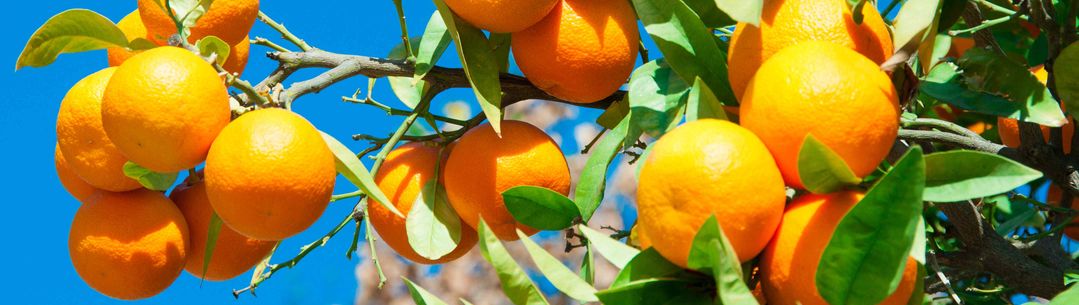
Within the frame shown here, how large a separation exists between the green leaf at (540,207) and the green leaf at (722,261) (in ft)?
0.76

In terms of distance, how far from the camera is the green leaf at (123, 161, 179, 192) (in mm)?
803

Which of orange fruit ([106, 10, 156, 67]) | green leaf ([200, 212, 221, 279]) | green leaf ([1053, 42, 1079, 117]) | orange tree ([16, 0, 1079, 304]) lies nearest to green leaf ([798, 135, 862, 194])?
orange tree ([16, 0, 1079, 304])

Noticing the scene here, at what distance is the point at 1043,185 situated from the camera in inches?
46.3

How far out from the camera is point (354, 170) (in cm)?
72

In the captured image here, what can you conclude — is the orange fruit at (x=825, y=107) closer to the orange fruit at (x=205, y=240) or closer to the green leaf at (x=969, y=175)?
the green leaf at (x=969, y=175)

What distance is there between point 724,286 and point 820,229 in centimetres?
8

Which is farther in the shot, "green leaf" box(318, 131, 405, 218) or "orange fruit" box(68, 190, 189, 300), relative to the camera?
"orange fruit" box(68, 190, 189, 300)

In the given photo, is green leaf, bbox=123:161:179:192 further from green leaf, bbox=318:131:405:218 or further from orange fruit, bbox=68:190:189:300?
green leaf, bbox=318:131:405:218

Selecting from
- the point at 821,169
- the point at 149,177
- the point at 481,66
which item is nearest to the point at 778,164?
the point at 821,169

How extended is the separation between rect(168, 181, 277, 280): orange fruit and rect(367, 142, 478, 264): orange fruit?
105mm

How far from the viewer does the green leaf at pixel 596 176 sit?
760mm

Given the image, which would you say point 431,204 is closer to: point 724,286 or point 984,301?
point 724,286

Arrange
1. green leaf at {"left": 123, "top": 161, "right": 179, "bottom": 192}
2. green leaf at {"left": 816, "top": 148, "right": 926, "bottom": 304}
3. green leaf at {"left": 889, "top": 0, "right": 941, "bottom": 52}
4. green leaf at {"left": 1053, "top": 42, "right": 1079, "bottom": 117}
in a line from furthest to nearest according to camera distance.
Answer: green leaf at {"left": 123, "top": 161, "right": 179, "bottom": 192}
green leaf at {"left": 1053, "top": 42, "right": 1079, "bottom": 117}
green leaf at {"left": 889, "top": 0, "right": 941, "bottom": 52}
green leaf at {"left": 816, "top": 148, "right": 926, "bottom": 304}

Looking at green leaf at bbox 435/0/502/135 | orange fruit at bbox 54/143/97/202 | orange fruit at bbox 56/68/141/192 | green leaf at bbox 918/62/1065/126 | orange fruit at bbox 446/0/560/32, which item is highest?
orange fruit at bbox 446/0/560/32
